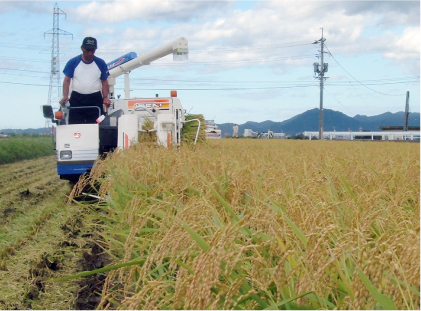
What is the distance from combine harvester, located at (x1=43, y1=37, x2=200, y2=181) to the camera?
7.74 metres

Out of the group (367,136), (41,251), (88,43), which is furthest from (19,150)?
(367,136)

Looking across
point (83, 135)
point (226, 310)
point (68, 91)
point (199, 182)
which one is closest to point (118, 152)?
point (83, 135)

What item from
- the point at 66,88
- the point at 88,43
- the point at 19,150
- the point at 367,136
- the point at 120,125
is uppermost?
the point at 88,43

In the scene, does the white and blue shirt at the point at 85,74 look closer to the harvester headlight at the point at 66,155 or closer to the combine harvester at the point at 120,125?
the combine harvester at the point at 120,125

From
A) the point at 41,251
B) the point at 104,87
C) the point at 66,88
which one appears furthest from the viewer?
the point at 104,87

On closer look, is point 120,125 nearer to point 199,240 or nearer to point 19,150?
point 199,240

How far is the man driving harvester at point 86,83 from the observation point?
7.89 meters

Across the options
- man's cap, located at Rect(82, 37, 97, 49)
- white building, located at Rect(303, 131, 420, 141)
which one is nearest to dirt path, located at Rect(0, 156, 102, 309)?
man's cap, located at Rect(82, 37, 97, 49)

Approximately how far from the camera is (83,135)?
7766 mm

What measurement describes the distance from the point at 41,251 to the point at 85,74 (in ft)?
12.8

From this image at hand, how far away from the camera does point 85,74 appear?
26.3 ft

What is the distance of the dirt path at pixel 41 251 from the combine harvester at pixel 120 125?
782mm

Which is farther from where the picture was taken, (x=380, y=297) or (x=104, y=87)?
(x=104, y=87)

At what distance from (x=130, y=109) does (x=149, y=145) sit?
58.8 inches
